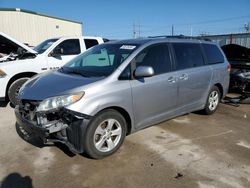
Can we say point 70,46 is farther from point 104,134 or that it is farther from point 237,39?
point 237,39

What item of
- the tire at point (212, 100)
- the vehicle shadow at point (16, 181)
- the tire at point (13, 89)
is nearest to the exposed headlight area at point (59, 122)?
the vehicle shadow at point (16, 181)

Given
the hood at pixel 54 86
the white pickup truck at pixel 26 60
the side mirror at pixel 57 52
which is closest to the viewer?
the hood at pixel 54 86

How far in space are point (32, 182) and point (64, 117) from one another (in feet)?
2.89

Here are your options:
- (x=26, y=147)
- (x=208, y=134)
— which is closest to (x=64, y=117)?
(x=26, y=147)

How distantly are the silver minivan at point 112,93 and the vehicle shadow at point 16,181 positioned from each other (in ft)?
1.74

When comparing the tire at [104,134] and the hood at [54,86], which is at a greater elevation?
the hood at [54,86]

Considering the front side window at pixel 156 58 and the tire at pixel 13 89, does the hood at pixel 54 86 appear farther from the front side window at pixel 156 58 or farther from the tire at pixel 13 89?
the tire at pixel 13 89

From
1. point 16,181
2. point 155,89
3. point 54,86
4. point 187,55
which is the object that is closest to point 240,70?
point 187,55

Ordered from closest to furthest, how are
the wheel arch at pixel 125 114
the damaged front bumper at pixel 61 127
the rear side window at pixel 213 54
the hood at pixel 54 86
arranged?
the damaged front bumper at pixel 61 127
the hood at pixel 54 86
the wheel arch at pixel 125 114
the rear side window at pixel 213 54

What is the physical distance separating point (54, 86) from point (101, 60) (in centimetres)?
109

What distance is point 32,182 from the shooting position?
3.04m

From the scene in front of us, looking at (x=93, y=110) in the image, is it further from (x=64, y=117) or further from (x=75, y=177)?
(x=75, y=177)

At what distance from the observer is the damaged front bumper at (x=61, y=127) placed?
318 cm

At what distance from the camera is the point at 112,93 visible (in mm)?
3463
